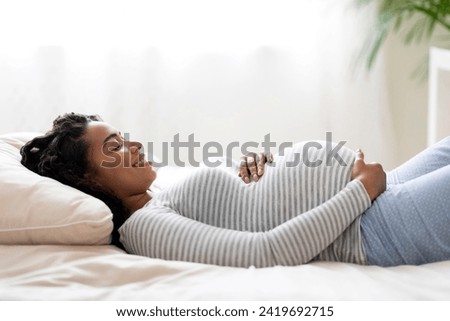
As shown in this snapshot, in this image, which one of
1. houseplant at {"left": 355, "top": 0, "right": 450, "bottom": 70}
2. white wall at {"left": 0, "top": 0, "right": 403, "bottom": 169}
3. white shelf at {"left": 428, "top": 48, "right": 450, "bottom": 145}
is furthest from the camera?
white wall at {"left": 0, "top": 0, "right": 403, "bottom": 169}

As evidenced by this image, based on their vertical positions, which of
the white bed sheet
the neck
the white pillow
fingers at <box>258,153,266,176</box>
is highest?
fingers at <box>258,153,266,176</box>

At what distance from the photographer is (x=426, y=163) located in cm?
146

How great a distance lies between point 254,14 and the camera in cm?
278

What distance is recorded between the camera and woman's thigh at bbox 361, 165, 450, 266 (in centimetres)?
125

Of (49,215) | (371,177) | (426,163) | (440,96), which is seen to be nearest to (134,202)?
(49,215)

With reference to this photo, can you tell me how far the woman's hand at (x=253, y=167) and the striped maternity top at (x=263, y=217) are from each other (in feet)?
0.07

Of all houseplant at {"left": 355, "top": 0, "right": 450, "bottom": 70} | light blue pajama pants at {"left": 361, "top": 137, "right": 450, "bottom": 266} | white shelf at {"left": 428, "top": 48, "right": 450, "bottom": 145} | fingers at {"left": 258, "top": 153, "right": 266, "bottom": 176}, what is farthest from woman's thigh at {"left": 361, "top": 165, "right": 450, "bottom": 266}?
houseplant at {"left": 355, "top": 0, "right": 450, "bottom": 70}

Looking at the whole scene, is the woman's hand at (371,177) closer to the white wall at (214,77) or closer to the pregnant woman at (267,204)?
the pregnant woman at (267,204)

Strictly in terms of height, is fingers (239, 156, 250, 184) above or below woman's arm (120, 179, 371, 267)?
above

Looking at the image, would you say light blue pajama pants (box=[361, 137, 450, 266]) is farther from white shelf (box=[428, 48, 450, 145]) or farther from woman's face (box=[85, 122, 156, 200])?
white shelf (box=[428, 48, 450, 145])

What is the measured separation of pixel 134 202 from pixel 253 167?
0.27 meters

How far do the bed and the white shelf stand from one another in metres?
1.27

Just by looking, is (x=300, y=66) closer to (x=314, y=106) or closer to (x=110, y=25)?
(x=314, y=106)

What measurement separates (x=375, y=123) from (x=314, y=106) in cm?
27
